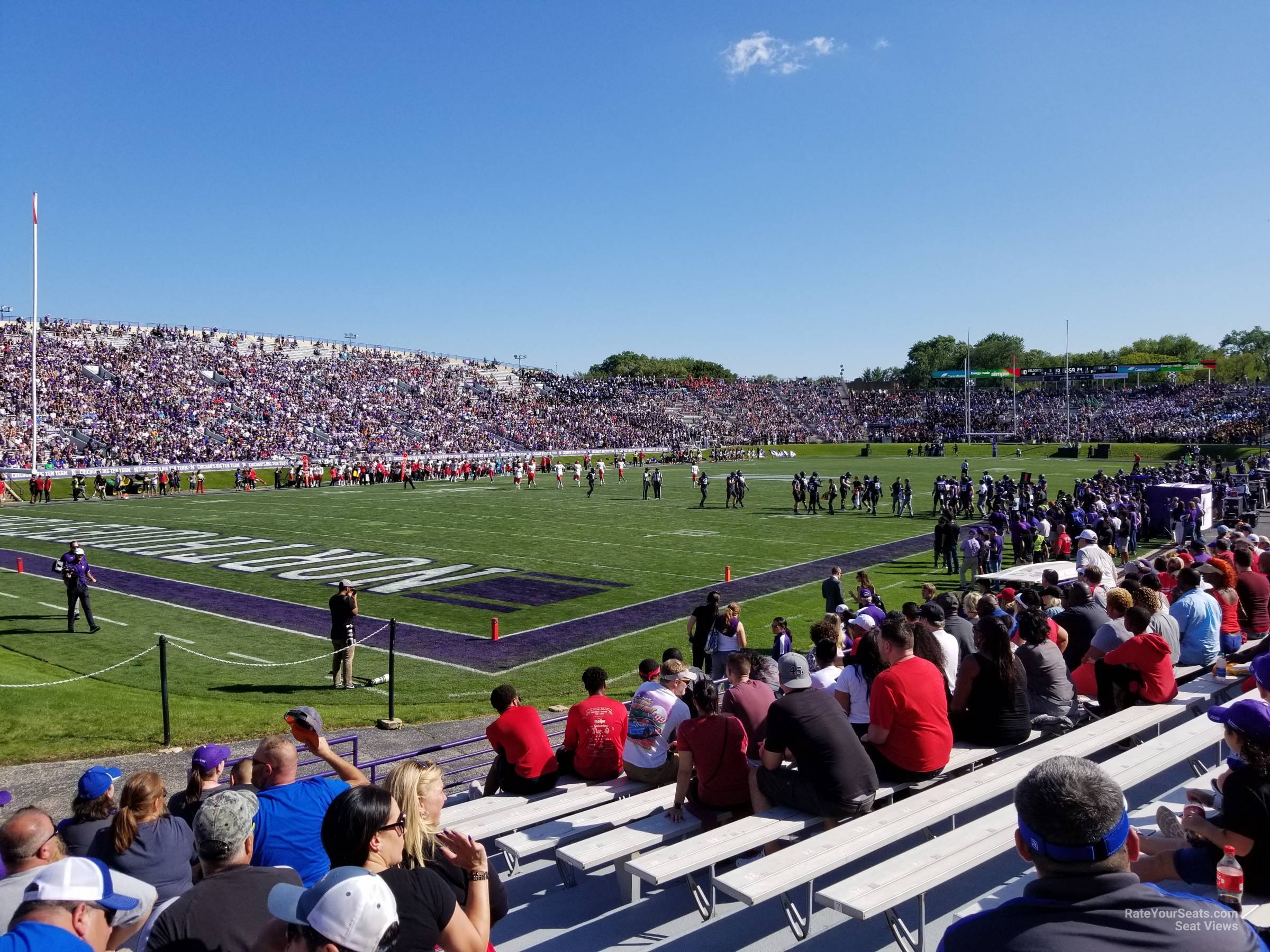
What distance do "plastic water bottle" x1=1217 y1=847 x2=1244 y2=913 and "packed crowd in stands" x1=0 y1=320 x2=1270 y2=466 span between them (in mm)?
57068

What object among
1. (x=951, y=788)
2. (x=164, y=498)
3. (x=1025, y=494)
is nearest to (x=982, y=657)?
(x=951, y=788)

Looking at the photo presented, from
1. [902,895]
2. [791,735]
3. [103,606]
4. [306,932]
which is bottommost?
[103,606]

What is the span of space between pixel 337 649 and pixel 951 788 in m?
10.3

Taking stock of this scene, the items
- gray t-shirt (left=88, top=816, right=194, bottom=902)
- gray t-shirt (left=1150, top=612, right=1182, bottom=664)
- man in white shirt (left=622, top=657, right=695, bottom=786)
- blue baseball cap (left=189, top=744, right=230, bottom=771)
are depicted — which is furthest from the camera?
gray t-shirt (left=1150, top=612, right=1182, bottom=664)

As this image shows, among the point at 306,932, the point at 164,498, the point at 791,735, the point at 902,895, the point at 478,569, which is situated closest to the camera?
the point at 306,932

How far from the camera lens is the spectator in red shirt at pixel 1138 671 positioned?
7219mm

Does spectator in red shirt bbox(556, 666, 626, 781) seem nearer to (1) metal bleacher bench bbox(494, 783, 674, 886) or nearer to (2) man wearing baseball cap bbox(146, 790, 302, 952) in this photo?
(1) metal bleacher bench bbox(494, 783, 674, 886)

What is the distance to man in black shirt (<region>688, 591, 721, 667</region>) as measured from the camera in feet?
42.0

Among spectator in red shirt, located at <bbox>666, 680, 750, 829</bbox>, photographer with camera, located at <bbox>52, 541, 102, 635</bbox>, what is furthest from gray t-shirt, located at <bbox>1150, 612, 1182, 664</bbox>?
photographer with camera, located at <bbox>52, 541, 102, 635</bbox>

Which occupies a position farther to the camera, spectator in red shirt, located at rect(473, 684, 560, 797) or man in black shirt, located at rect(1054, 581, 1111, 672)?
man in black shirt, located at rect(1054, 581, 1111, 672)

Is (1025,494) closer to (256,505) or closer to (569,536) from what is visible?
(569,536)

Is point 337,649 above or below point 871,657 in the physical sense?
below

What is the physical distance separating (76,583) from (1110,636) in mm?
17087

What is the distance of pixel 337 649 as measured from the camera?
537 inches
